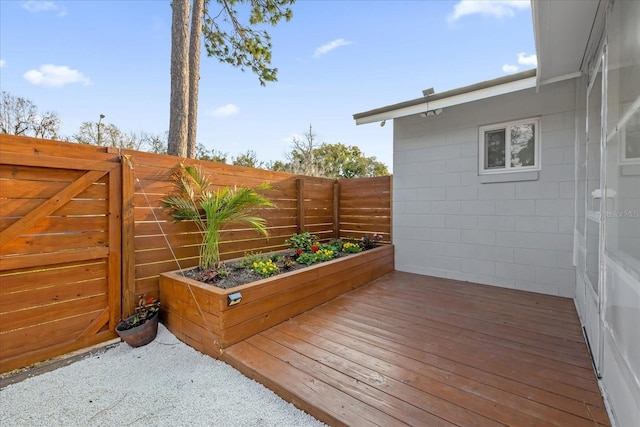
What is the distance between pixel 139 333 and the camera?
8.13 feet

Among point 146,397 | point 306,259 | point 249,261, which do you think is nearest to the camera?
point 146,397

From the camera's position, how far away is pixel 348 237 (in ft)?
17.9

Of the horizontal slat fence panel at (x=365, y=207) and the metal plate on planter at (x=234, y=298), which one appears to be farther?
the horizontal slat fence panel at (x=365, y=207)

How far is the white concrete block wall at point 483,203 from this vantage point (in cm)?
349

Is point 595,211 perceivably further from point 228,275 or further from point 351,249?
point 228,275

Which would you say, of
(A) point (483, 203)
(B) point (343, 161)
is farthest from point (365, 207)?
(B) point (343, 161)

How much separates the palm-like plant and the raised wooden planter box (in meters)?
0.43

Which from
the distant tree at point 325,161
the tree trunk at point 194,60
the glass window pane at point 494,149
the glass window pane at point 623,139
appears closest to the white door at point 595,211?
the glass window pane at point 623,139

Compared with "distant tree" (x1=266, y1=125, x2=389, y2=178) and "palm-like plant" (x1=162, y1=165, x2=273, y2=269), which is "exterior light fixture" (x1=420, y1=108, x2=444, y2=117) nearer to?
"palm-like plant" (x1=162, y1=165, x2=273, y2=269)

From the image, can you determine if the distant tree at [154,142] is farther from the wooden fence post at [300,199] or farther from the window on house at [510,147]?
the window on house at [510,147]

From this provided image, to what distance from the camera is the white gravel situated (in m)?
1.64

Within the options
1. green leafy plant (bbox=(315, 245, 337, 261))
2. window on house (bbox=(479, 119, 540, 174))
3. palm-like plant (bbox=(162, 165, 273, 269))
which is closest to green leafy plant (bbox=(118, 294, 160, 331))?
palm-like plant (bbox=(162, 165, 273, 269))

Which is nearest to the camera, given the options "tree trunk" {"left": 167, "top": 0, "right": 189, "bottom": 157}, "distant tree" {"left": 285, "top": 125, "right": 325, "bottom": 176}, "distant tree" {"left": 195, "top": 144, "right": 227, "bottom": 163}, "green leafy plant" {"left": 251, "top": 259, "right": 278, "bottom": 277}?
"green leafy plant" {"left": 251, "top": 259, "right": 278, "bottom": 277}

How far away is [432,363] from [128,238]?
2911mm
